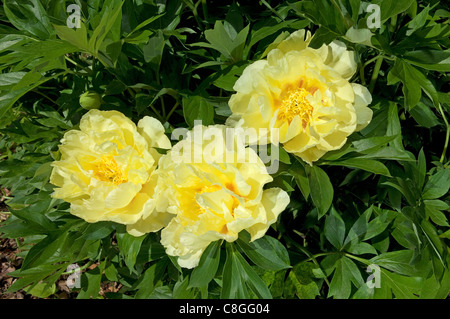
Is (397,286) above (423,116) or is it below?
below

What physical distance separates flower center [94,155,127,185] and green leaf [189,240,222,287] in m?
0.23

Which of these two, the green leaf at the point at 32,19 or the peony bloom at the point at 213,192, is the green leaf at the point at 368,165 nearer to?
the peony bloom at the point at 213,192

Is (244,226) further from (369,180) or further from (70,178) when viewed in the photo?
(369,180)

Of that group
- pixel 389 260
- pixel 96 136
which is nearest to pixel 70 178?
pixel 96 136

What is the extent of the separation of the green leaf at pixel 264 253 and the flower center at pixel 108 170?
274mm

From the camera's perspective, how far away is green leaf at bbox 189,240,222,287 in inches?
35.3

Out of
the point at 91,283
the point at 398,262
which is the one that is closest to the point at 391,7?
the point at 398,262

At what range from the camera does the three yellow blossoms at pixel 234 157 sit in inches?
31.9

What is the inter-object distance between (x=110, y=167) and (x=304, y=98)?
16.1 inches

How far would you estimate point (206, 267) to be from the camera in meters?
0.91

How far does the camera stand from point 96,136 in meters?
0.90
